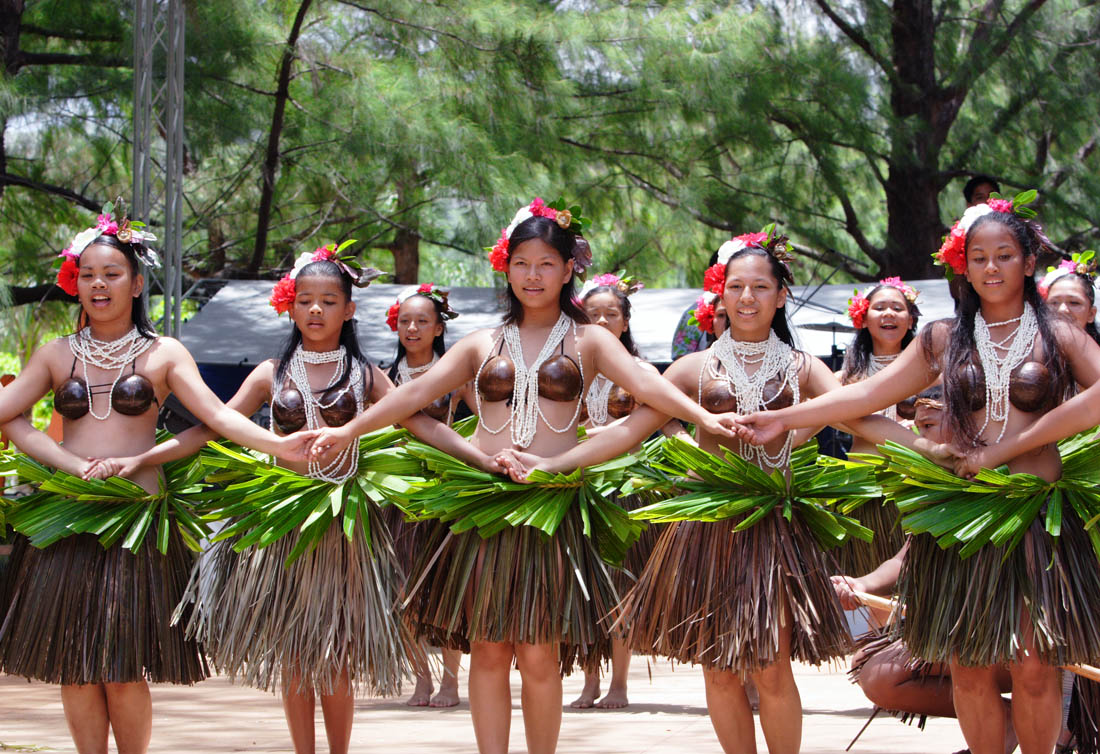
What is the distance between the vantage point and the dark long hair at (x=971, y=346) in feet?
9.68

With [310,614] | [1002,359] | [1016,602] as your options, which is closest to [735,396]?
[1002,359]

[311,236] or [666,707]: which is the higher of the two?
[311,236]

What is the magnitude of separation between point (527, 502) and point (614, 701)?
168cm

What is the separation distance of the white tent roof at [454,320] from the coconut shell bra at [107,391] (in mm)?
4484

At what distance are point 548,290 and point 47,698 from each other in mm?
2570

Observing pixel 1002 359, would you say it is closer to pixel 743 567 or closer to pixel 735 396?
pixel 735 396

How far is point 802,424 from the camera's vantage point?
312 cm

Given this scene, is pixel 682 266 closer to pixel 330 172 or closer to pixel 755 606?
pixel 330 172

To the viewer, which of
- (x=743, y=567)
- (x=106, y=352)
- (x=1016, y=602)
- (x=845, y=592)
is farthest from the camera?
(x=106, y=352)

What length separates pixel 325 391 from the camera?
11.3 ft

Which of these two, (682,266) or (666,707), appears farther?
(682,266)

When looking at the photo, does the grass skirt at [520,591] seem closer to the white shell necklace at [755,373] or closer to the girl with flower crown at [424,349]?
the white shell necklace at [755,373]

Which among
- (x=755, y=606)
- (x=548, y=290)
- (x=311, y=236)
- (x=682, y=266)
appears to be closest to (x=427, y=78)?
(x=311, y=236)

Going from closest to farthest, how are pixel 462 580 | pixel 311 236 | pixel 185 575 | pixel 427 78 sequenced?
pixel 462 580, pixel 185 575, pixel 427 78, pixel 311 236
